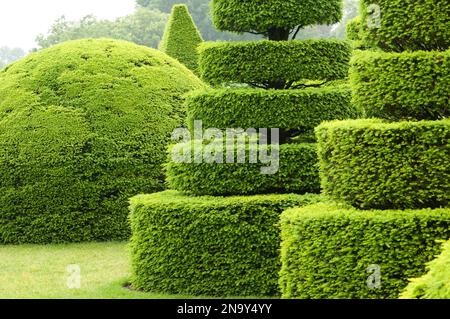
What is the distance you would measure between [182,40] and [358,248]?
1338 centimetres

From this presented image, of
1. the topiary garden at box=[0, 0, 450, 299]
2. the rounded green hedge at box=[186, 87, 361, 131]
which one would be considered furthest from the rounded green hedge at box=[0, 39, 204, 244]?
the rounded green hedge at box=[186, 87, 361, 131]

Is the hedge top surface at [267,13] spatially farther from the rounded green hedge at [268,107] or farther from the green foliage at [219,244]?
the green foliage at [219,244]

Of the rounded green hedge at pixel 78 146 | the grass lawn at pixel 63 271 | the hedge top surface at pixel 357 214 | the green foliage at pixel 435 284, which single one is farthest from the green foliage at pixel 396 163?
the rounded green hedge at pixel 78 146

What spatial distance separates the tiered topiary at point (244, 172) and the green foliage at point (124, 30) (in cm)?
4466

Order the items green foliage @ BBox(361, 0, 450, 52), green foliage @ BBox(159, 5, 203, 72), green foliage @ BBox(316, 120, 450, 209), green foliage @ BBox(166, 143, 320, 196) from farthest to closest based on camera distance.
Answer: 1. green foliage @ BBox(159, 5, 203, 72)
2. green foliage @ BBox(166, 143, 320, 196)
3. green foliage @ BBox(361, 0, 450, 52)
4. green foliage @ BBox(316, 120, 450, 209)

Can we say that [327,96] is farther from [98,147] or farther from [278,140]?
[98,147]

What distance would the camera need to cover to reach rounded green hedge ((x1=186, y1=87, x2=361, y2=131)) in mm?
10734

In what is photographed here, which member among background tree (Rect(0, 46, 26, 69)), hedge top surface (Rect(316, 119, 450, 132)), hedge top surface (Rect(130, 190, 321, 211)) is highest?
background tree (Rect(0, 46, 26, 69))

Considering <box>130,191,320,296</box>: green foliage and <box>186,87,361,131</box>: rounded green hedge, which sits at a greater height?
<box>186,87,361,131</box>: rounded green hedge

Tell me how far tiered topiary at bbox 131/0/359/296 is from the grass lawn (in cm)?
55

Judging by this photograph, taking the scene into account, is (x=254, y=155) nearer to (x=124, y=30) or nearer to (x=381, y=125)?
(x=381, y=125)

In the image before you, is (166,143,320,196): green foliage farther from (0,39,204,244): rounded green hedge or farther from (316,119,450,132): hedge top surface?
(0,39,204,244): rounded green hedge
